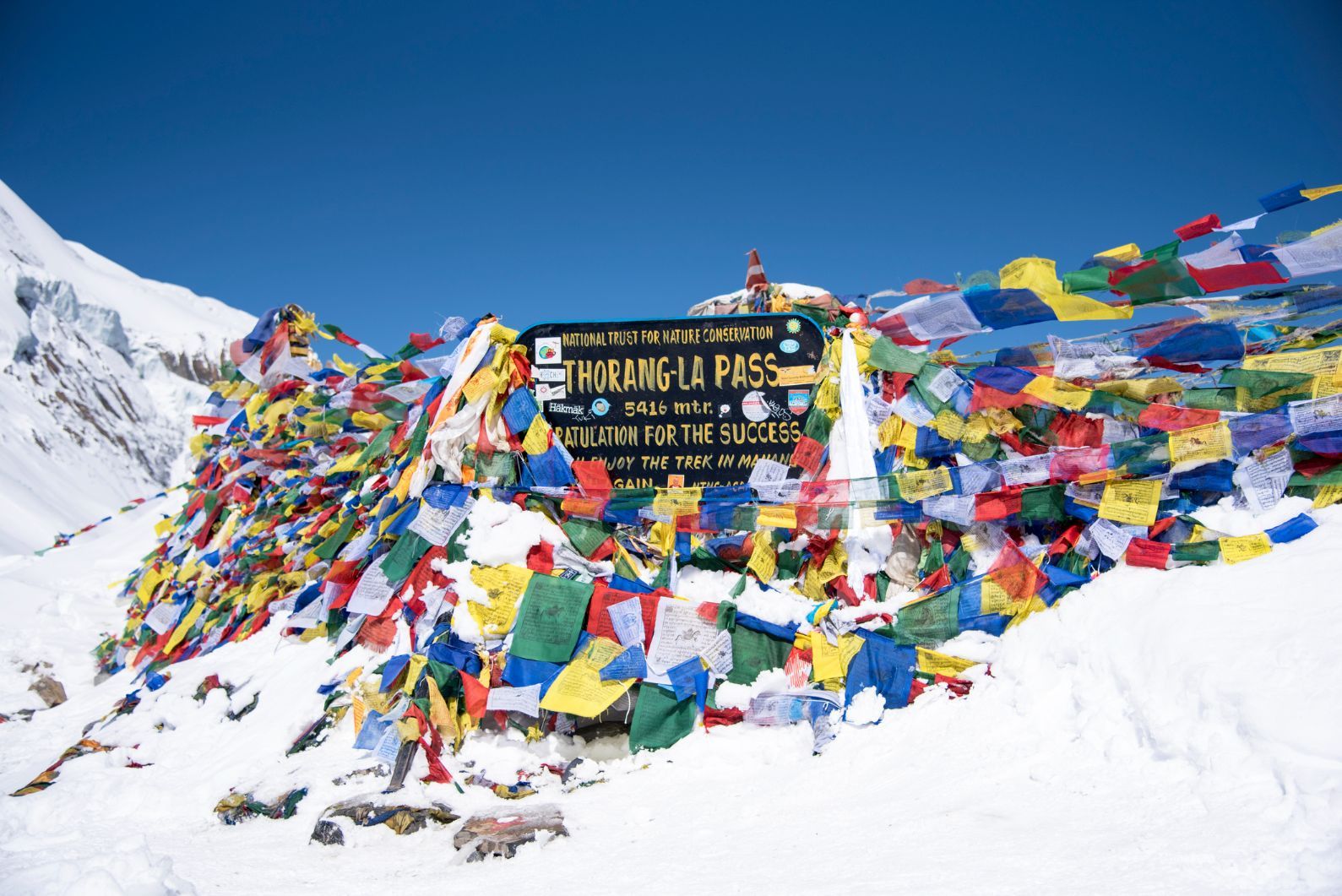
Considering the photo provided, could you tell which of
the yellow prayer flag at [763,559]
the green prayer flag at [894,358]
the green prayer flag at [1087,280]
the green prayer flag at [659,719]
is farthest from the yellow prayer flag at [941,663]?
the green prayer flag at [1087,280]

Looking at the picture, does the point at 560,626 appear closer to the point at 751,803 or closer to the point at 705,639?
the point at 705,639

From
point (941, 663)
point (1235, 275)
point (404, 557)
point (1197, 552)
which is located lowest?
point (941, 663)

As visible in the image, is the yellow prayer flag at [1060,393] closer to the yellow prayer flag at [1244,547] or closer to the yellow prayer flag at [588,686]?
the yellow prayer flag at [1244,547]

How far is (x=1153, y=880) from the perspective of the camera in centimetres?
255

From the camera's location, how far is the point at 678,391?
6.10 m

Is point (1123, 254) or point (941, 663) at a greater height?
point (1123, 254)

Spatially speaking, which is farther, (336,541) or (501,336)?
(336,541)

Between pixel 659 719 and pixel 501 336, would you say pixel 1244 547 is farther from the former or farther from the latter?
pixel 501 336

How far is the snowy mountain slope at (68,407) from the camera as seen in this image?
22125 mm

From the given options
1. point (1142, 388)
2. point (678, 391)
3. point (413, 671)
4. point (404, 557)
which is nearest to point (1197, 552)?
point (1142, 388)

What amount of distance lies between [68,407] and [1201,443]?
1369 inches

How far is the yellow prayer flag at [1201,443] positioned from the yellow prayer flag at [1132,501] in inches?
7.4

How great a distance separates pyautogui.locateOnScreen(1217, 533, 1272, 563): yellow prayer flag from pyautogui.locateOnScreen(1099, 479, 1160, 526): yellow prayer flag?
404 mm

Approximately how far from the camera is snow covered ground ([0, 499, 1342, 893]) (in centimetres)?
279
